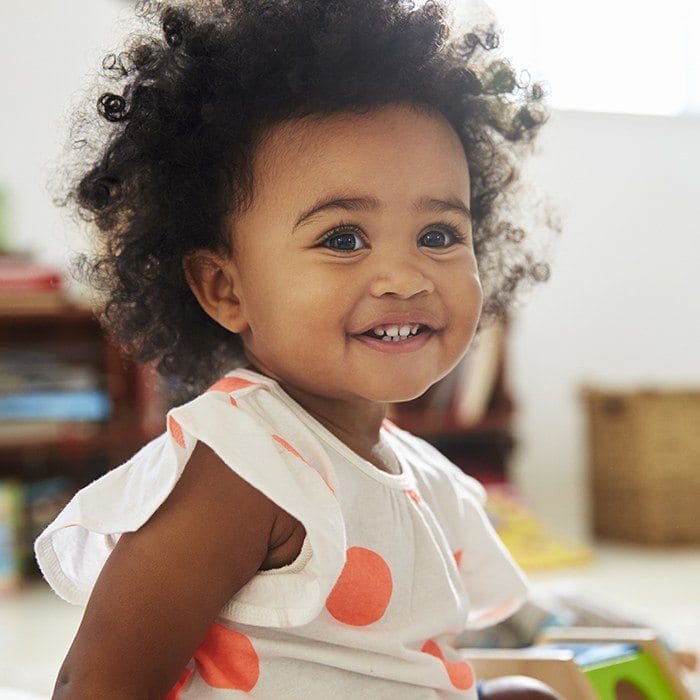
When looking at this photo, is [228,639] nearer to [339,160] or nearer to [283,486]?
[283,486]

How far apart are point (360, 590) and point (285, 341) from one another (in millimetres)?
181

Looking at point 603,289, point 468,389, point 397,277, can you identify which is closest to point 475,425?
point 468,389

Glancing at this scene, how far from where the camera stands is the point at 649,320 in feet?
10.4

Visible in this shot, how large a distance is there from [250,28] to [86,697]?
0.46m

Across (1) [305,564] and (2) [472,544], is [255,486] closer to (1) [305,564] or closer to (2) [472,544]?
(1) [305,564]

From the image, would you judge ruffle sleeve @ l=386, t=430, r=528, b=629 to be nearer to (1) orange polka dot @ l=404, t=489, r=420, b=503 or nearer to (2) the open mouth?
(1) orange polka dot @ l=404, t=489, r=420, b=503

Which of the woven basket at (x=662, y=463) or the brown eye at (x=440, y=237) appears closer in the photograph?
the brown eye at (x=440, y=237)

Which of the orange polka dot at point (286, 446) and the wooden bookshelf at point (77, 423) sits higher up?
the orange polka dot at point (286, 446)

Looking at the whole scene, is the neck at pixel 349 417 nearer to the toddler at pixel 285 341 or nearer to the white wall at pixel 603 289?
the toddler at pixel 285 341

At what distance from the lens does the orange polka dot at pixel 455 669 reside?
2.65 ft

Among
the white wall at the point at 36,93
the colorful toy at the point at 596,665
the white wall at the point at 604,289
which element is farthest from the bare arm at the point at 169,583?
the white wall at the point at 604,289

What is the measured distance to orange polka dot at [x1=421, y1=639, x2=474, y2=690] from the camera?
809mm

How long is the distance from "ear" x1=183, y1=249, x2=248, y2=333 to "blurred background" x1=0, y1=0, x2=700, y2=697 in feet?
3.87

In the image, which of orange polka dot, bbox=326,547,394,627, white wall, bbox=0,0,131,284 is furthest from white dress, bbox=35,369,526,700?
white wall, bbox=0,0,131,284
